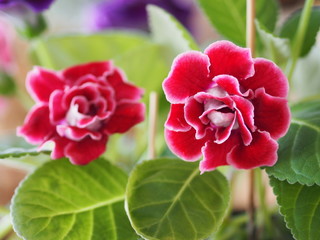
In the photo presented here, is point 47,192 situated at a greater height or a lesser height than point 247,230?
greater

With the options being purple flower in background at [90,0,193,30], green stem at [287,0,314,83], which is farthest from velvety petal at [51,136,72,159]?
purple flower in background at [90,0,193,30]

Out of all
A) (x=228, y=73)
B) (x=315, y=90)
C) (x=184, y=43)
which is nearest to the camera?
(x=228, y=73)

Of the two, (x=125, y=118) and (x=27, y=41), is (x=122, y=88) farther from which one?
(x=27, y=41)

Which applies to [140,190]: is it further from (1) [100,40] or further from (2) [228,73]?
(1) [100,40]

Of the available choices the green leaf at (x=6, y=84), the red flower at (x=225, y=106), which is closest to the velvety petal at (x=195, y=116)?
the red flower at (x=225, y=106)

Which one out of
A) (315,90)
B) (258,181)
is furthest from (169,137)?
(315,90)

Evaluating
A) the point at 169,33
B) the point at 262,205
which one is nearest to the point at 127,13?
the point at 169,33

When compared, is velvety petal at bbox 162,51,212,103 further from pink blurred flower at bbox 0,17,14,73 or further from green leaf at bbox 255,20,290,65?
pink blurred flower at bbox 0,17,14,73
